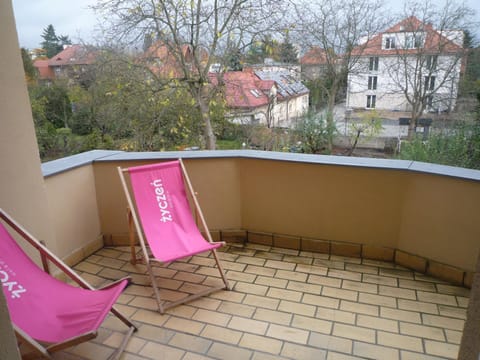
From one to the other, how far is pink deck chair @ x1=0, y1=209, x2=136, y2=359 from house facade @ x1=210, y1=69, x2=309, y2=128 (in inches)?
254

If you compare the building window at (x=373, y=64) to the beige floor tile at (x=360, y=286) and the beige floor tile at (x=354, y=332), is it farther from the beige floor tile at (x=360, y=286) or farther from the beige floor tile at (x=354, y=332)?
the beige floor tile at (x=354, y=332)

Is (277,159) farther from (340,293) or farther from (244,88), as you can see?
(244,88)

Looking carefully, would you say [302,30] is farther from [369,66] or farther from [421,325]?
[421,325]

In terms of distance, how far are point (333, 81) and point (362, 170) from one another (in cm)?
607

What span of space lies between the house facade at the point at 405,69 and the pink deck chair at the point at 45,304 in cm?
686

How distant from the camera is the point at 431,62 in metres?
8.09

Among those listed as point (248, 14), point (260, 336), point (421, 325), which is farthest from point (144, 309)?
point (248, 14)

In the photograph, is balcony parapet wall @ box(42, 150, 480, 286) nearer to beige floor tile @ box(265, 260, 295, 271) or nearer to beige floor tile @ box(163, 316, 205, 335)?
beige floor tile @ box(265, 260, 295, 271)

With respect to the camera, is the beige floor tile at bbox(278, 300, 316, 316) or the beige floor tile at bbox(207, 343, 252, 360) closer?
the beige floor tile at bbox(207, 343, 252, 360)

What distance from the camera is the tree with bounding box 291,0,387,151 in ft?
25.2

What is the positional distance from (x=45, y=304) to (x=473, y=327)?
1.96m

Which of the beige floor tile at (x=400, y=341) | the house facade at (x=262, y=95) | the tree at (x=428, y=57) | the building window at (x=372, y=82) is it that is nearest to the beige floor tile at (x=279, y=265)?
the beige floor tile at (x=400, y=341)

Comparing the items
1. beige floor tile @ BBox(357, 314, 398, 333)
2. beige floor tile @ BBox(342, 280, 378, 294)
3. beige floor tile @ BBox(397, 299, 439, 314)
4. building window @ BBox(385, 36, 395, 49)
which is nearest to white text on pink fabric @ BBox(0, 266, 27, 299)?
beige floor tile @ BBox(357, 314, 398, 333)

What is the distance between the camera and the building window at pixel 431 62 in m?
8.00
